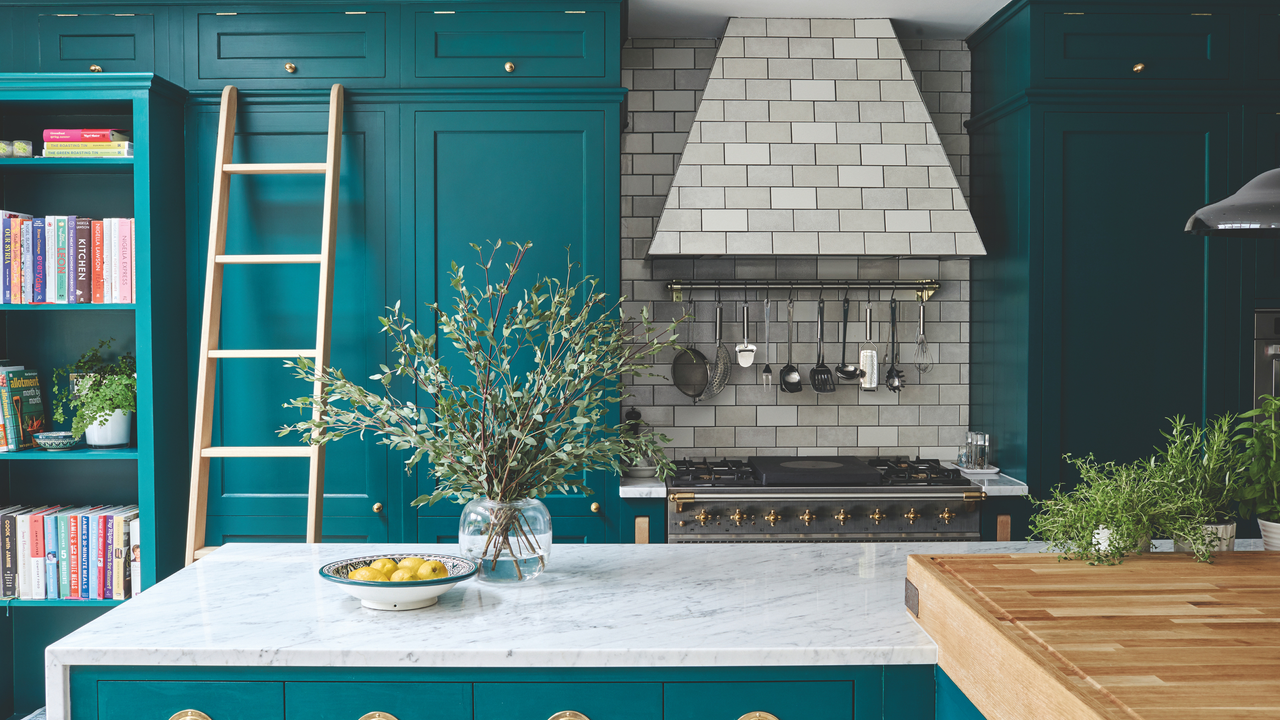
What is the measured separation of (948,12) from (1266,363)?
1847 millimetres

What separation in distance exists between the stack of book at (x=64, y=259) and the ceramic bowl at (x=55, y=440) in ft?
1.57

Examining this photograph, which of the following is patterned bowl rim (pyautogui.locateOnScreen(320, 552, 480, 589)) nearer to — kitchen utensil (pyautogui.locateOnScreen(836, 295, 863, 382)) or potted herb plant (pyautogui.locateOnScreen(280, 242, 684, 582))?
potted herb plant (pyautogui.locateOnScreen(280, 242, 684, 582))

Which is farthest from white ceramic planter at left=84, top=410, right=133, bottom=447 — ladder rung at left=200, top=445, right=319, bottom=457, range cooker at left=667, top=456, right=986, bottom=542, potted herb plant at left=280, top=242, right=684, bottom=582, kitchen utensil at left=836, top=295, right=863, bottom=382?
kitchen utensil at left=836, top=295, right=863, bottom=382

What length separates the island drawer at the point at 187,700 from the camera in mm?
1441

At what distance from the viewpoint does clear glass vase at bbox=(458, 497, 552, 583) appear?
5.66 feet

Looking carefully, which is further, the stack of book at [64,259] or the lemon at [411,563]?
the stack of book at [64,259]

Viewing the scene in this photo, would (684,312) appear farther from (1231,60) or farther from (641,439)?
(1231,60)

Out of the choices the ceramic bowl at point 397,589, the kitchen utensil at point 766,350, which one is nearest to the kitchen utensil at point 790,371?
the kitchen utensil at point 766,350

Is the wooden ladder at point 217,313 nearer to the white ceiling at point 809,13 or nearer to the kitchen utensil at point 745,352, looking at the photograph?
the white ceiling at point 809,13

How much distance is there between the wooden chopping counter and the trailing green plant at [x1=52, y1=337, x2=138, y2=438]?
2.80 m

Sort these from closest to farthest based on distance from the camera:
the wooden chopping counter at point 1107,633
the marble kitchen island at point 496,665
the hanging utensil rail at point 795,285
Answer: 1. the wooden chopping counter at point 1107,633
2. the marble kitchen island at point 496,665
3. the hanging utensil rail at point 795,285

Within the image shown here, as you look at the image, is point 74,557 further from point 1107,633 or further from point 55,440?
point 1107,633

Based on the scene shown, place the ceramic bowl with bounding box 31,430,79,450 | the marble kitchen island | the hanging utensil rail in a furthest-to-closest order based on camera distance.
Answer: the hanging utensil rail, the ceramic bowl with bounding box 31,430,79,450, the marble kitchen island

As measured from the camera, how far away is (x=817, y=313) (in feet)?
12.2
